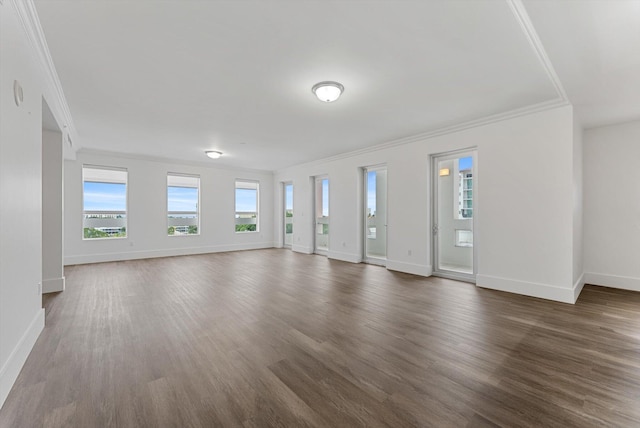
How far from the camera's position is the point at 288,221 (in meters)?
9.68

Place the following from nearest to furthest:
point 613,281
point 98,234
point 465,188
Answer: point 613,281, point 465,188, point 98,234

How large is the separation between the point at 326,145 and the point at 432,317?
433 cm

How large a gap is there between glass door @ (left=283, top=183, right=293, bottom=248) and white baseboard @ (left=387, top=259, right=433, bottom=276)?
446 cm

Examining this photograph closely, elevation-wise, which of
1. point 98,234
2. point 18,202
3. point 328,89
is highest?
point 328,89

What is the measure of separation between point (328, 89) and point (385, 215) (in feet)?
13.1

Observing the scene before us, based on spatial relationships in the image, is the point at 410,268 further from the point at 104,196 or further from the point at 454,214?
the point at 104,196

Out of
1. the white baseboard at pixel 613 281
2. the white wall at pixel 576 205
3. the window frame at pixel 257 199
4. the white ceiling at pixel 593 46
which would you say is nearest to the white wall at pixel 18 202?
the white ceiling at pixel 593 46

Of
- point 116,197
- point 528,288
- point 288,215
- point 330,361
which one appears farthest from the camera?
point 288,215

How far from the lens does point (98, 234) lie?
6875mm

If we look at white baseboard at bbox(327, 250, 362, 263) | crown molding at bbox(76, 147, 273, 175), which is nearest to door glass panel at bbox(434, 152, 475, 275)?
white baseboard at bbox(327, 250, 362, 263)

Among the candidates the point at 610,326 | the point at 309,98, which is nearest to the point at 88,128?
the point at 309,98

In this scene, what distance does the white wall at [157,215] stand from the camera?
21.5 ft

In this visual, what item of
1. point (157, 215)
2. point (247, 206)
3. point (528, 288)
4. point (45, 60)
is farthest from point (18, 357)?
point (247, 206)

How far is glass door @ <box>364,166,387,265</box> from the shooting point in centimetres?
675
